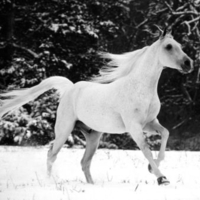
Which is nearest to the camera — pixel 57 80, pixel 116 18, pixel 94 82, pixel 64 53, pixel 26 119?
pixel 94 82

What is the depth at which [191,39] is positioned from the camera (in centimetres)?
1900

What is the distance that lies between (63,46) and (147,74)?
11.4 metres

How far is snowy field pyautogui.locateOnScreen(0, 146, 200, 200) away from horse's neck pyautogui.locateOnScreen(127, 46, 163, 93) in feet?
4.22

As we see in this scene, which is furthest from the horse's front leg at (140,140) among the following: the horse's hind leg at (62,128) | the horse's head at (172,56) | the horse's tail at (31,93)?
the horse's tail at (31,93)

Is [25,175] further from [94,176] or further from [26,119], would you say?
[26,119]

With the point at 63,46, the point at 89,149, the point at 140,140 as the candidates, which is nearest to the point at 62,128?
the point at 89,149

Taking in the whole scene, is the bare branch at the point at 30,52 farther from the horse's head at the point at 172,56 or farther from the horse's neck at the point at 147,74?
the horse's head at the point at 172,56

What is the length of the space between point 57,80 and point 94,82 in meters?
0.82

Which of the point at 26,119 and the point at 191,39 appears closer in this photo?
the point at 26,119

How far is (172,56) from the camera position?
529 cm

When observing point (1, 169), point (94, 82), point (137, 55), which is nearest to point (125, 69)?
point (137, 55)

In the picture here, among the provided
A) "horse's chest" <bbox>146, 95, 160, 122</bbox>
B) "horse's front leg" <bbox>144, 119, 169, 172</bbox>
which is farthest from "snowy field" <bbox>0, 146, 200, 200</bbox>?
"horse's chest" <bbox>146, 95, 160, 122</bbox>

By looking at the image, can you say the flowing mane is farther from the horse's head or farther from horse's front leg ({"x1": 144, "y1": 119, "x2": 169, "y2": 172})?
horse's front leg ({"x1": 144, "y1": 119, "x2": 169, "y2": 172})

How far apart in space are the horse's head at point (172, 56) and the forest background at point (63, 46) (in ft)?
30.3
